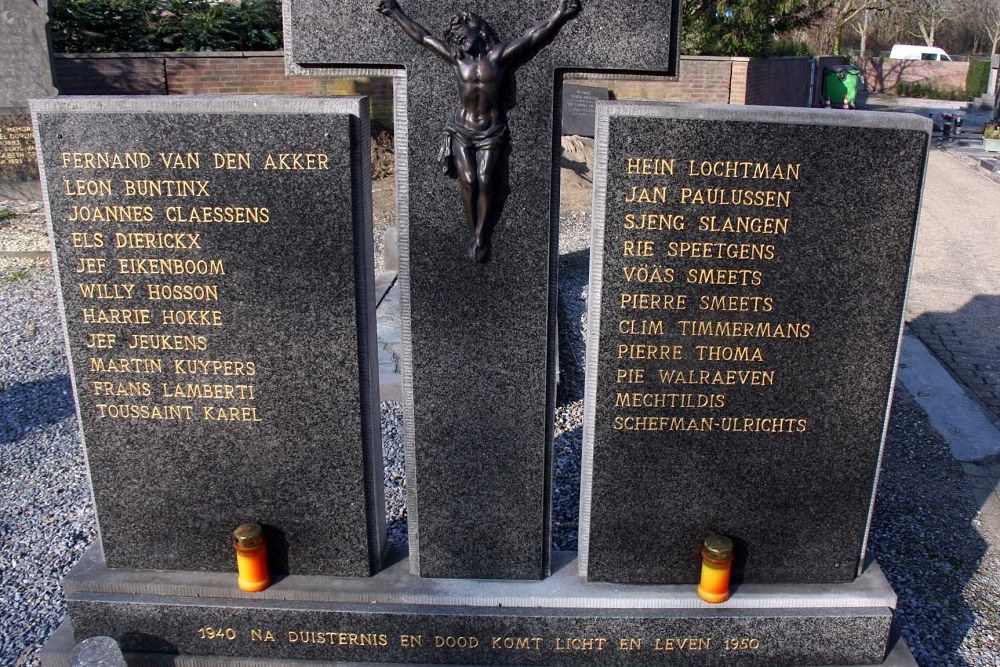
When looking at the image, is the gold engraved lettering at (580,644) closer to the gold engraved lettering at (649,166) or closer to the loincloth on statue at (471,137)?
the gold engraved lettering at (649,166)

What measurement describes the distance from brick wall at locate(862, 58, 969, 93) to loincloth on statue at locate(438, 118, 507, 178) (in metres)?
44.6

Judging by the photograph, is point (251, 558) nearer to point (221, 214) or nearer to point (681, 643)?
point (221, 214)

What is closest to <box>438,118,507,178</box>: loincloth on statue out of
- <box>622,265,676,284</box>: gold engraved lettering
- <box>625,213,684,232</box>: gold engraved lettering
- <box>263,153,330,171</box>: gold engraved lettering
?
<box>263,153,330,171</box>: gold engraved lettering

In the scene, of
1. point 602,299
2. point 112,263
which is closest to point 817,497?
point 602,299

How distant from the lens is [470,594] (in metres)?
3.89

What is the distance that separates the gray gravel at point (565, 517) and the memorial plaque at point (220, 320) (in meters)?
0.89

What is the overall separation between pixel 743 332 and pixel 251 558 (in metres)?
2.41

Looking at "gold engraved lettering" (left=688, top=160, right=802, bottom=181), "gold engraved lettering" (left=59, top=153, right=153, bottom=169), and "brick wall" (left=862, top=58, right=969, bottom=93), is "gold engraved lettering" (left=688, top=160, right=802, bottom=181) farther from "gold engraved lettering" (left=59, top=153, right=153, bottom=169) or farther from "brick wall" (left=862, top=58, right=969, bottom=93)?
"brick wall" (left=862, top=58, right=969, bottom=93)

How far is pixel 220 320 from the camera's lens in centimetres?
369

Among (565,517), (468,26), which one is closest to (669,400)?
(565,517)

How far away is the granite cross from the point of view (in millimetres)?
3428

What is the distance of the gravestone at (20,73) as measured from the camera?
12.2 meters

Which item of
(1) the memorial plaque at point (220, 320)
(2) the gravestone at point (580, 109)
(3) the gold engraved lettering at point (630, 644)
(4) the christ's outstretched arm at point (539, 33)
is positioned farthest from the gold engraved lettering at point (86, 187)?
(2) the gravestone at point (580, 109)

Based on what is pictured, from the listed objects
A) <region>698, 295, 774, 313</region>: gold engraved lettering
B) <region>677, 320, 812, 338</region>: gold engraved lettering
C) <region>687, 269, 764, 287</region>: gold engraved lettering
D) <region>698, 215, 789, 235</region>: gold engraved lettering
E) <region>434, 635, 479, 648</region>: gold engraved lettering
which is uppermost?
<region>698, 215, 789, 235</region>: gold engraved lettering
